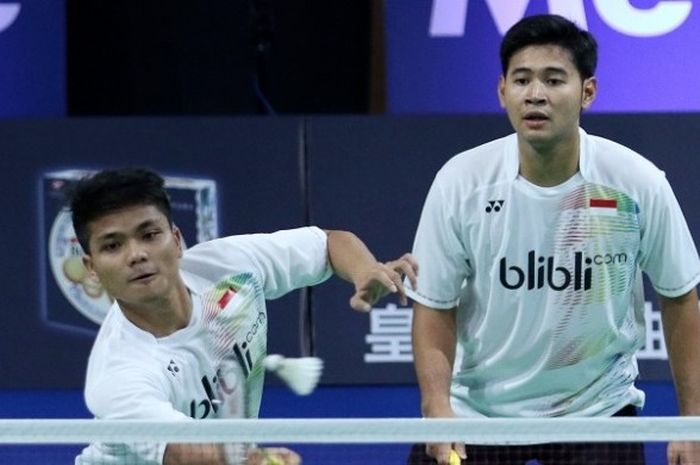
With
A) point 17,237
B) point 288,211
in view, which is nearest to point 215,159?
point 288,211

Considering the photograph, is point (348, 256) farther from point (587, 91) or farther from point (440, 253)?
point (587, 91)

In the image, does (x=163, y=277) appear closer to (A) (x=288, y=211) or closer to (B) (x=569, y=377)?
(B) (x=569, y=377)

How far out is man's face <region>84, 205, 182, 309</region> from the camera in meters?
4.29

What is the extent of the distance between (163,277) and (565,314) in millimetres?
1125

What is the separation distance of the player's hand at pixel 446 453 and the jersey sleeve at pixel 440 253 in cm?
40

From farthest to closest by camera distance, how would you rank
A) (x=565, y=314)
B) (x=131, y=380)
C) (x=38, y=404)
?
(x=38, y=404) < (x=565, y=314) < (x=131, y=380)

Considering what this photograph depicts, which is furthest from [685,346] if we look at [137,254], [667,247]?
[137,254]

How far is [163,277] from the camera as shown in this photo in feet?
14.2

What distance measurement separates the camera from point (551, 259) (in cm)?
482

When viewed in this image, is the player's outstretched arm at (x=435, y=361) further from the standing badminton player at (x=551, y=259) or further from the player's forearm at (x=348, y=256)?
the player's forearm at (x=348, y=256)

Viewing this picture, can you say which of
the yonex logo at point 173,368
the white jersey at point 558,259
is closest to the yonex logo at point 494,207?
the white jersey at point 558,259

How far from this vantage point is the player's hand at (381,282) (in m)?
4.24

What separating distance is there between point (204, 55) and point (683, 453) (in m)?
5.62

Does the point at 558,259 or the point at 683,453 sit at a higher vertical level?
the point at 558,259
